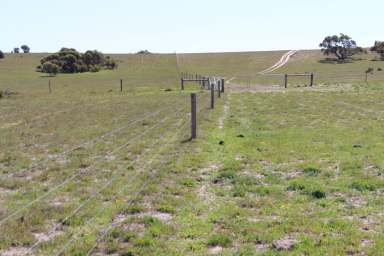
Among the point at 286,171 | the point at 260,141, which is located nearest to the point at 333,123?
the point at 260,141

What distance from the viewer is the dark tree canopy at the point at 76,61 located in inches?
3287

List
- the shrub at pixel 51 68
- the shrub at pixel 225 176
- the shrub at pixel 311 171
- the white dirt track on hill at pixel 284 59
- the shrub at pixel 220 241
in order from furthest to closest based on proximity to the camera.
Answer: the white dirt track on hill at pixel 284 59
the shrub at pixel 51 68
the shrub at pixel 311 171
the shrub at pixel 225 176
the shrub at pixel 220 241

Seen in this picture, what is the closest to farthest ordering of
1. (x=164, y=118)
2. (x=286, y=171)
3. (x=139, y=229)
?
(x=139, y=229) → (x=286, y=171) → (x=164, y=118)

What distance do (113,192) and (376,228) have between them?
154 inches

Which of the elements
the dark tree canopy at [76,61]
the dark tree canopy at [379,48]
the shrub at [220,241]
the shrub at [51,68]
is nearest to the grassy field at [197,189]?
the shrub at [220,241]

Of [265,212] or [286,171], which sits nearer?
[265,212]

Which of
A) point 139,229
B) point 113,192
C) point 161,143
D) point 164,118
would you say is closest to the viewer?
point 139,229

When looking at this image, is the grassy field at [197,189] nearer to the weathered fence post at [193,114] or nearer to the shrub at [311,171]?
the shrub at [311,171]

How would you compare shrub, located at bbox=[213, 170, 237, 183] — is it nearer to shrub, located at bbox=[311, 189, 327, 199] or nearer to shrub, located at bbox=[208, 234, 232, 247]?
shrub, located at bbox=[311, 189, 327, 199]

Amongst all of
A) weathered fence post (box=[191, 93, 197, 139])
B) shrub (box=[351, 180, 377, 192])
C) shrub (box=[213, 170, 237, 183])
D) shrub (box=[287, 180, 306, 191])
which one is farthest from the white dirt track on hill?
shrub (box=[287, 180, 306, 191])

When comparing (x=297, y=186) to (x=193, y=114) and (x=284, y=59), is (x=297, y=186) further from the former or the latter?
(x=284, y=59)

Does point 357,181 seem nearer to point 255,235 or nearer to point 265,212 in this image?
point 265,212

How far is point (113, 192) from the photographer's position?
7480 millimetres

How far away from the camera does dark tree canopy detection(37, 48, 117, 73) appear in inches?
3287
